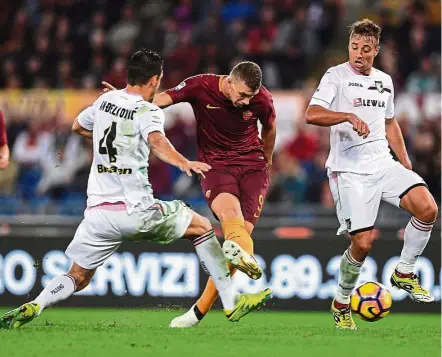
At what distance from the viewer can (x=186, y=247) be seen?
14883 millimetres

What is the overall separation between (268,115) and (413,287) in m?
2.13

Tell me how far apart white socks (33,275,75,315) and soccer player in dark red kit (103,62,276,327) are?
140 centimetres

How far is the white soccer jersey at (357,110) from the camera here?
10430 mm

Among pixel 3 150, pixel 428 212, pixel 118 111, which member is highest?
pixel 118 111

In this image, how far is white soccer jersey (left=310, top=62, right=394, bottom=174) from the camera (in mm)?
10430

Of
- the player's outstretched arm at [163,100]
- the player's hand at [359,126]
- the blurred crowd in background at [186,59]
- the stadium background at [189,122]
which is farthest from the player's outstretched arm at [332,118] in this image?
the blurred crowd in background at [186,59]

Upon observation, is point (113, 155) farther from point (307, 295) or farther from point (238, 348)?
point (307, 295)

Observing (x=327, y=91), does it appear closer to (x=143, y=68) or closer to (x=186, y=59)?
(x=143, y=68)

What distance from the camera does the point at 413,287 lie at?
10477mm

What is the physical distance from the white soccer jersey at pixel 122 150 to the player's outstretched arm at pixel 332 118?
1685 mm

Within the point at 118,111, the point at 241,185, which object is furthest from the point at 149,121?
the point at 241,185

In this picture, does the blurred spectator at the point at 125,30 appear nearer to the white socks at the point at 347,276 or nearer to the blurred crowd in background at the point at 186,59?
the blurred crowd in background at the point at 186,59

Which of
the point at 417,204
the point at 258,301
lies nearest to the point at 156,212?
the point at 258,301

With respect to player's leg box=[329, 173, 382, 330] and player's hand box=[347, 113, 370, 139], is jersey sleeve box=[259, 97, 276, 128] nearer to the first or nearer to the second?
player's leg box=[329, 173, 382, 330]
